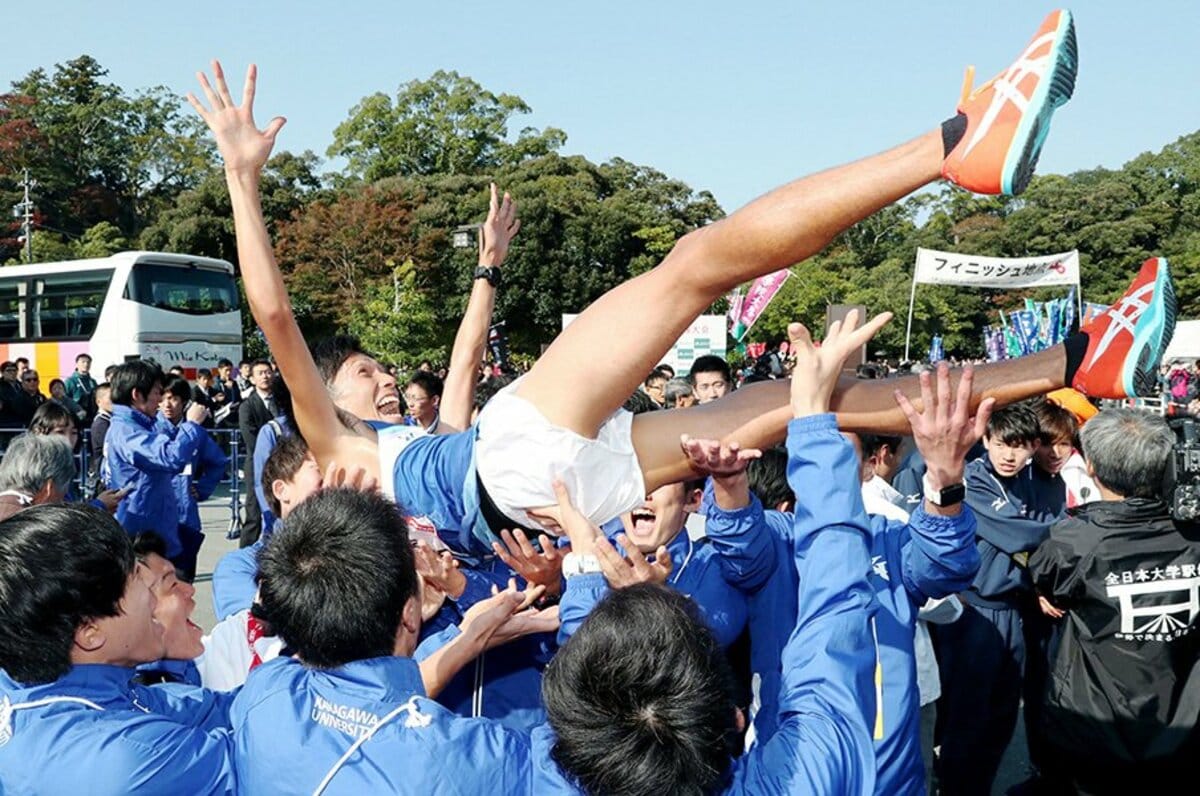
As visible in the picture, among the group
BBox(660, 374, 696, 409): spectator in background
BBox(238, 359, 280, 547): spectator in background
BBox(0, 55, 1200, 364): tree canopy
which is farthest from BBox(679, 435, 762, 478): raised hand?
BBox(0, 55, 1200, 364): tree canopy

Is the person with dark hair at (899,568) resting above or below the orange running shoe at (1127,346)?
below

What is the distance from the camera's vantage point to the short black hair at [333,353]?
411cm

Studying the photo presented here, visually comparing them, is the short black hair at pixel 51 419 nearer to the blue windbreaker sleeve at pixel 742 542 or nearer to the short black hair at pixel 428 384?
the short black hair at pixel 428 384

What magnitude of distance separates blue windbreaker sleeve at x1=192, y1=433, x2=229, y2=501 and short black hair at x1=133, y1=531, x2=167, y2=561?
384cm

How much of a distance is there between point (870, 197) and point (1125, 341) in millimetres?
940

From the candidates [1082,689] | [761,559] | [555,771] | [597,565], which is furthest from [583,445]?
[1082,689]

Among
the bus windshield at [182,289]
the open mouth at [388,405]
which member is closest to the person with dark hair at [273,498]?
the open mouth at [388,405]

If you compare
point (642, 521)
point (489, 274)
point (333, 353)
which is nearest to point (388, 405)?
point (333, 353)

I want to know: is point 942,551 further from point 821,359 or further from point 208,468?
point 208,468

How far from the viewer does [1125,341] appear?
9.42 ft

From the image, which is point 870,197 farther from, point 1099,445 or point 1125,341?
point 1099,445

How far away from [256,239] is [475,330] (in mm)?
1344

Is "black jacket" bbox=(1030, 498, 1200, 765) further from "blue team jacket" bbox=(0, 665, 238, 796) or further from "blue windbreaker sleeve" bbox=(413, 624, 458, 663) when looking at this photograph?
"blue team jacket" bbox=(0, 665, 238, 796)

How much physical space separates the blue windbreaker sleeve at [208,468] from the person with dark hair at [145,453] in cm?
20
